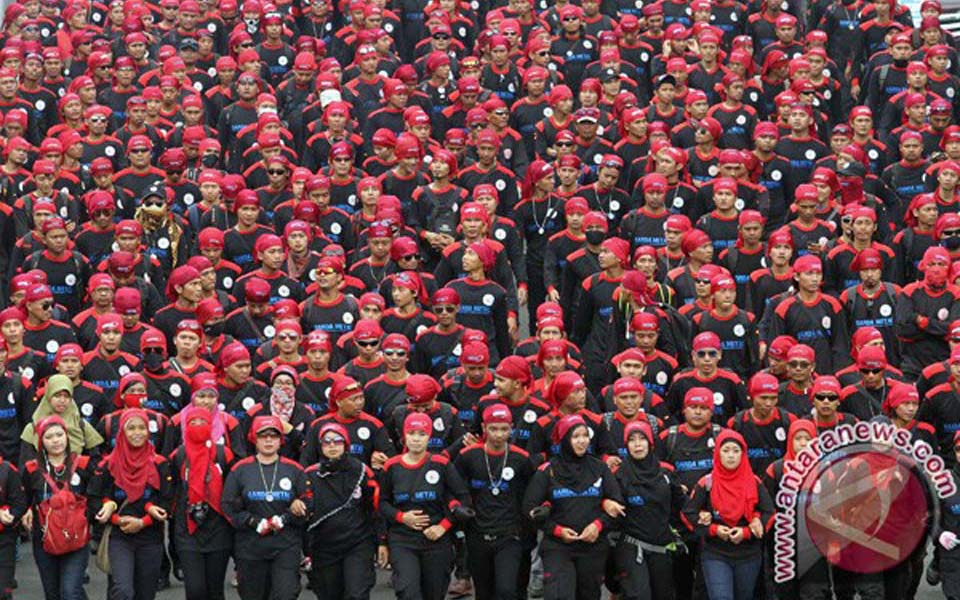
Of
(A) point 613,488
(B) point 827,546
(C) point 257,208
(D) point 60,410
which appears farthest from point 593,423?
(C) point 257,208

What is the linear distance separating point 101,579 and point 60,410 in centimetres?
180

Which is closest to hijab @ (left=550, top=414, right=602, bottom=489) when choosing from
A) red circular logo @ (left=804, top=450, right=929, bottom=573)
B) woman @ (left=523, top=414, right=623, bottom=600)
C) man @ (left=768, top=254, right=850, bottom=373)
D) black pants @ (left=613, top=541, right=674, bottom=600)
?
woman @ (left=523, top=414, right=623, bottom=600)

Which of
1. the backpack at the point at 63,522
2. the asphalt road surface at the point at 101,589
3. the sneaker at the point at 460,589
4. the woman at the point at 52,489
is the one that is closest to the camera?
the backpack at the point at 63,522

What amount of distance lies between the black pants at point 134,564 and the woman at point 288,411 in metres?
1.27

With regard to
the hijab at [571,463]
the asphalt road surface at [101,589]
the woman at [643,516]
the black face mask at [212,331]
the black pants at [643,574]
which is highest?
the hijab at [571,463]

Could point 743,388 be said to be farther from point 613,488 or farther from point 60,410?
point 60,410

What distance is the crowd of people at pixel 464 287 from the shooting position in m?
17.9

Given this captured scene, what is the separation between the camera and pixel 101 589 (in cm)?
1930

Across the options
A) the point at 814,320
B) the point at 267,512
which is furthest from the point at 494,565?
the point at 814,320

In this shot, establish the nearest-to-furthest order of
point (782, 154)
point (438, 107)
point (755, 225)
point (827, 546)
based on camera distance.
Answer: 1. point (827, 546)
2. point (755, 225)
3. point (782, 154)
4. point (438, 107)

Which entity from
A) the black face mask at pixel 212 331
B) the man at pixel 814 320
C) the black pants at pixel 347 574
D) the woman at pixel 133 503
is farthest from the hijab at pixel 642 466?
the black face mask at pixel 212 331

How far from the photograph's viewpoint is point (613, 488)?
1786 cm

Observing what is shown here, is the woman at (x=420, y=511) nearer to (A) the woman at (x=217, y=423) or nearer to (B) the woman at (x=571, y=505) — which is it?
(B) the woman at (x=571, y=505)

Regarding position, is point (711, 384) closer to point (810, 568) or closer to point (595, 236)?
point (810, 568)
